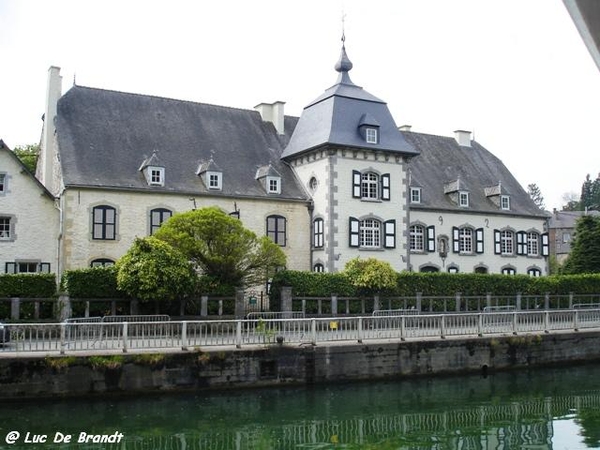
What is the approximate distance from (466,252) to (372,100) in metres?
10.9

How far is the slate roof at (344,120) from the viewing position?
36.4 m

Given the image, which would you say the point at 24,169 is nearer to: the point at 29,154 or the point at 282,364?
the point at 282,364

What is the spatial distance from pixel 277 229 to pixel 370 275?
6.68 meters

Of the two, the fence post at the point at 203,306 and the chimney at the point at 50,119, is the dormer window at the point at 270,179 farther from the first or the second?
the chimney at the point at 50,119

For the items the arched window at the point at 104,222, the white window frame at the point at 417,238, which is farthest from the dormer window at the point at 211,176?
the white window frame at the point at 417,238

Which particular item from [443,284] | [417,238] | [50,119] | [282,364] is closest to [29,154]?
[50,119]

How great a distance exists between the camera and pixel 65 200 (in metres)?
30.8

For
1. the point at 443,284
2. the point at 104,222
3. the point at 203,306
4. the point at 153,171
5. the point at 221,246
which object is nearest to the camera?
the point at 203,306

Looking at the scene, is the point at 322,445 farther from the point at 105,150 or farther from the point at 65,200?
the point at 105,150

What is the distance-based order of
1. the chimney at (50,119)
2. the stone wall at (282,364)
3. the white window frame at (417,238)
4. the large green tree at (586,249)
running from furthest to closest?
the large green tree at (586,249), the white window frame at (417,238), the chimney at (50,119), the stone wall at (282,364)

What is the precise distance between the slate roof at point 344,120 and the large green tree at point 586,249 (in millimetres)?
17918

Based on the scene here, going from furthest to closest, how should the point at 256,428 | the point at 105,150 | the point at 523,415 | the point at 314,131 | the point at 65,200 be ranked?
the point at 314,131
the point at 105,150
the point at 65,200
the point at 523,415
the point at 256,428

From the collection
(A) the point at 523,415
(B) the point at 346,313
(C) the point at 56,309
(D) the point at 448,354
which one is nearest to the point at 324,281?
(B) the point at 346,313

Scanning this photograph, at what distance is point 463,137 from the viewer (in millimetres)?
48719
